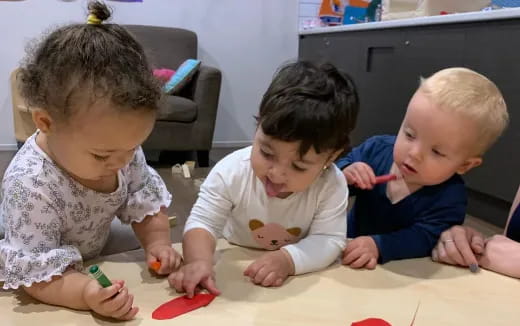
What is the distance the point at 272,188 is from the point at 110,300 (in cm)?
29

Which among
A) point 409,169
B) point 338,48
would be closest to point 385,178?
point 409,169

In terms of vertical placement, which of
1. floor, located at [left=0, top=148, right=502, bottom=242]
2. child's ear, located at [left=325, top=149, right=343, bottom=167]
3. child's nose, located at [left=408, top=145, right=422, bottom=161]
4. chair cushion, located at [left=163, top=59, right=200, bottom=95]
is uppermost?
child's ear, located at [left=325, top=149, right=343, bottom=167]

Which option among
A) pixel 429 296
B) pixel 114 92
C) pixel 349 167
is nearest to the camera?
pixel 114 92

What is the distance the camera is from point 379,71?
8.05 ft

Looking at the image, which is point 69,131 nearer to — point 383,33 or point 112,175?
point 112,175

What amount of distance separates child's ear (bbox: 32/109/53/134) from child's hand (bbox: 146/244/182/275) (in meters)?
0.23

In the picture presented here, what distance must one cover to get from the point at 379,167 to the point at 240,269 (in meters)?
0.37

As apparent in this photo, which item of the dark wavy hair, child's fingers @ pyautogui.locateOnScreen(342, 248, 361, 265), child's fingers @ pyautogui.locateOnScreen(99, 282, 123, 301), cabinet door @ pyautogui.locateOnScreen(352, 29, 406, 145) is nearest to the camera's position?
child's fingers @ pyautogui.locateOnScreen(99, 282, 123, 301)

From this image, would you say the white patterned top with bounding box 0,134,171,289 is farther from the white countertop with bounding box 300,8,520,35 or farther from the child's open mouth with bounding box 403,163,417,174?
the white countertop with bounding box 300,8,520,35

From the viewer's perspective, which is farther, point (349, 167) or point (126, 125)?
point (349, 167)

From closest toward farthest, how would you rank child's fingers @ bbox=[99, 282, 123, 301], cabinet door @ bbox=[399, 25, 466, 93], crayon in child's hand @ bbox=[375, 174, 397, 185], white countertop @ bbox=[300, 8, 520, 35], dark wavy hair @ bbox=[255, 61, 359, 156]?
child's fingers @ bbox=[99, 282, 123, 301] < dark wavy hair @ bbox=[255, 61, 359, 156] < crayon in child's hand @ bbox=[375, 174, 397, 185] < white countertop @ bbox=[300, 8, 520, 35] < cabinet door @ bbox=[399, 25, 466, 93]

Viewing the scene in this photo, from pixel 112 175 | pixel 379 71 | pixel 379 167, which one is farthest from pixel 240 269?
pixel 379 71

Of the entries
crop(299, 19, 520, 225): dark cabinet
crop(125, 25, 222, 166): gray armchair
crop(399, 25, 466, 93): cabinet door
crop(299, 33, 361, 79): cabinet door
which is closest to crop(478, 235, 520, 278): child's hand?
crop(299, 19, 520, 225): dark cabinet

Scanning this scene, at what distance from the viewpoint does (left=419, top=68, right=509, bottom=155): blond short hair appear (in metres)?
0.80
